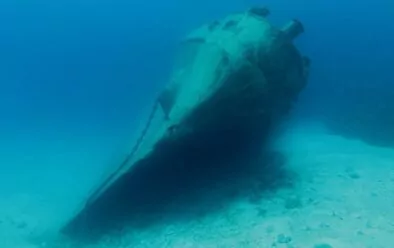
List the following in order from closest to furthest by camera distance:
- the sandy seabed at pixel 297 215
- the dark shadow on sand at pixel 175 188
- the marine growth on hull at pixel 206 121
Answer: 1. the sandy seabed at pixel 297 215
2. the marine growth on hull at pixel 206 121
3. the dark shadow on sand at pixel 175 188

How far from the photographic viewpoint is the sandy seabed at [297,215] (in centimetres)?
845

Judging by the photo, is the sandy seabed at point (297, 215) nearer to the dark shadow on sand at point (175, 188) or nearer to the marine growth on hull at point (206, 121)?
the dark shadow on sand at point (175, 188)

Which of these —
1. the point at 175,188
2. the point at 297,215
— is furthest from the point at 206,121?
the point at 297,215

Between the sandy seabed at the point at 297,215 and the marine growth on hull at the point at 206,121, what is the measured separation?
730mm

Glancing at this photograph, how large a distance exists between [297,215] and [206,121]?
2.35 metres

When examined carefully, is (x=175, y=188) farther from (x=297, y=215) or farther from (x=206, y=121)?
(x=297, y=215)

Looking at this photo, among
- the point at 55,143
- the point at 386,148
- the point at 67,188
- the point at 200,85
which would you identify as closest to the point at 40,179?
the point at 67,188

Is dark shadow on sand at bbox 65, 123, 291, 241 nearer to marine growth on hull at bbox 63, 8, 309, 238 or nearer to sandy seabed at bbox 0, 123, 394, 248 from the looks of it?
marine growth on hull at bbox 63, 8, 309, 238

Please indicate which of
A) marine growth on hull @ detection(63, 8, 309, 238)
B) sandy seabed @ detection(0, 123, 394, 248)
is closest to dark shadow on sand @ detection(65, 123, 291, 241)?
marine growth on hull @ detection(63, 8, 309, 238)

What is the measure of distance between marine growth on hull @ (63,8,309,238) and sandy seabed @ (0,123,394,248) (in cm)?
73

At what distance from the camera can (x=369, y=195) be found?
9906 millimetres

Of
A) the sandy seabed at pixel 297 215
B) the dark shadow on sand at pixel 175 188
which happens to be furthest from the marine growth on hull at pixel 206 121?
the sandy seabed at pixel 297 215

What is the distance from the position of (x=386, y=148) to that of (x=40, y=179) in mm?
10518

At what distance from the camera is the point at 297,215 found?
923cm
